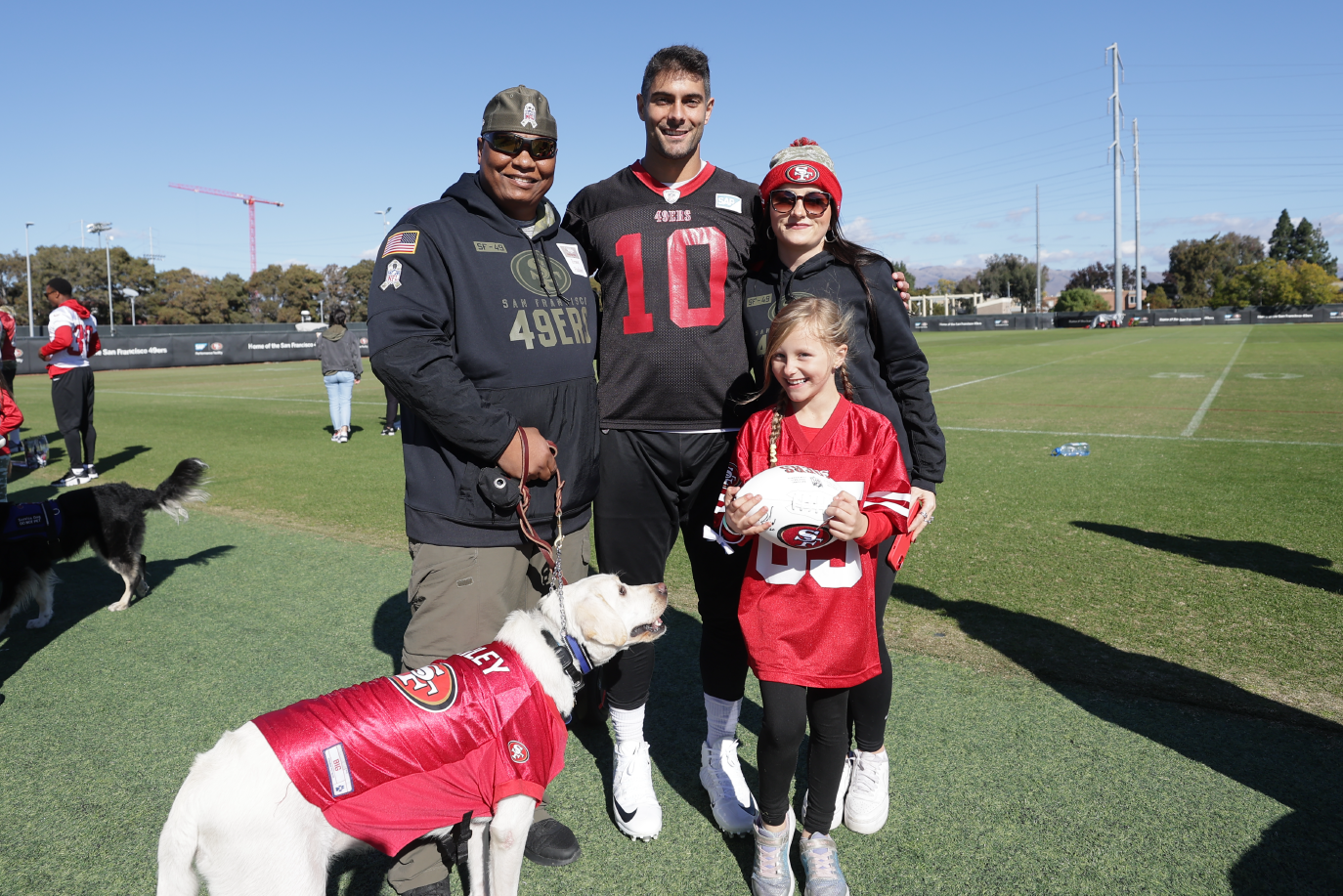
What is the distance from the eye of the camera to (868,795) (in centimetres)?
296

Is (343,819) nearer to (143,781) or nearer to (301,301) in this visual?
(143,781)

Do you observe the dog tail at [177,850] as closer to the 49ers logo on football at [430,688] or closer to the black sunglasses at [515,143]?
the 49ers logo on football at [430,688]

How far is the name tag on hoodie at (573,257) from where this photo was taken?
3016 mm

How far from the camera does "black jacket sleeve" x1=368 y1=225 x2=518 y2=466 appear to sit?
8.34 feet

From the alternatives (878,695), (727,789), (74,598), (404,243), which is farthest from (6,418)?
(878,695)

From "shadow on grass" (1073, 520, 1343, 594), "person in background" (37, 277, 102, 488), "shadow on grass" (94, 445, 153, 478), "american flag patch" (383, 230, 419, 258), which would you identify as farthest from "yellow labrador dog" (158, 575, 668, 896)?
"shadow on grass" (94, 445, 153, 478)

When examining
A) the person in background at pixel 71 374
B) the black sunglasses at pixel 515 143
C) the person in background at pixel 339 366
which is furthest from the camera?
the person in background at pixel 339 366

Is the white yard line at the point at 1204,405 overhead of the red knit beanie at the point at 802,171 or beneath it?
beneath

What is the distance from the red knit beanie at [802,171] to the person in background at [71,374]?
10.3 meters

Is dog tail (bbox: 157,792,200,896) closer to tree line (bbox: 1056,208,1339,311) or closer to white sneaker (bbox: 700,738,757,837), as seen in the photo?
white sneaker (bbox: 700,738,757,837)

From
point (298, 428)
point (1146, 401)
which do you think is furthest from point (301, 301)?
point (1146, 401)

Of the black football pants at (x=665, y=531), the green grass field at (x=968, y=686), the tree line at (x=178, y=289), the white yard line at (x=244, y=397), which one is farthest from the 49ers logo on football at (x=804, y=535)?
the tree line at (x=178, y=289)

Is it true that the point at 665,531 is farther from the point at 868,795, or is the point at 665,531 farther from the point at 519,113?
the point at 519,113

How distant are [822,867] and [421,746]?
139 cm
